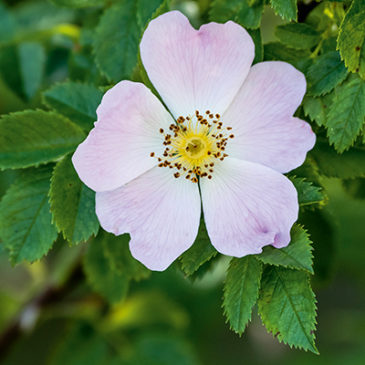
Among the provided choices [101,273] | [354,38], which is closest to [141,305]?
[101,273]

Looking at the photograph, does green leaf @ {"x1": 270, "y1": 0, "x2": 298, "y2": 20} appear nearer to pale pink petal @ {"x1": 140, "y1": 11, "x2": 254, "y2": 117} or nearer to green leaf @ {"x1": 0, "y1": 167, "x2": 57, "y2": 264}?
pale pink petal @ {"x1": 140, "y1": 11, "x2": 254, "y2": 117}

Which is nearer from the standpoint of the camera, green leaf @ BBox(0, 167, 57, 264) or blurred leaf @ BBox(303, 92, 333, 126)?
blurred leaf @ BBox(303, 92, 333, 126)

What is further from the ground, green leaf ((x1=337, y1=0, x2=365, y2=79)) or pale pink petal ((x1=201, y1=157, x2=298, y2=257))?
green leaf ((x1=337, y1=0, x2=365, y2=79))

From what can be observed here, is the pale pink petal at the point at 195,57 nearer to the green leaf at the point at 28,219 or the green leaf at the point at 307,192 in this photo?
the green leaf at the point at 307,192

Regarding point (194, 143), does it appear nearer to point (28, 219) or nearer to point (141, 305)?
point (28, 219)

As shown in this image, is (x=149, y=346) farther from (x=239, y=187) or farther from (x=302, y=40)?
(x=302, y=40)

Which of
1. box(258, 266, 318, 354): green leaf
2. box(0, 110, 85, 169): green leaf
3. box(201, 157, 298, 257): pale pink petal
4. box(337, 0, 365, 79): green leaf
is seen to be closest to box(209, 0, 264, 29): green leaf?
box(337, 0, 365, 79): green leaf
